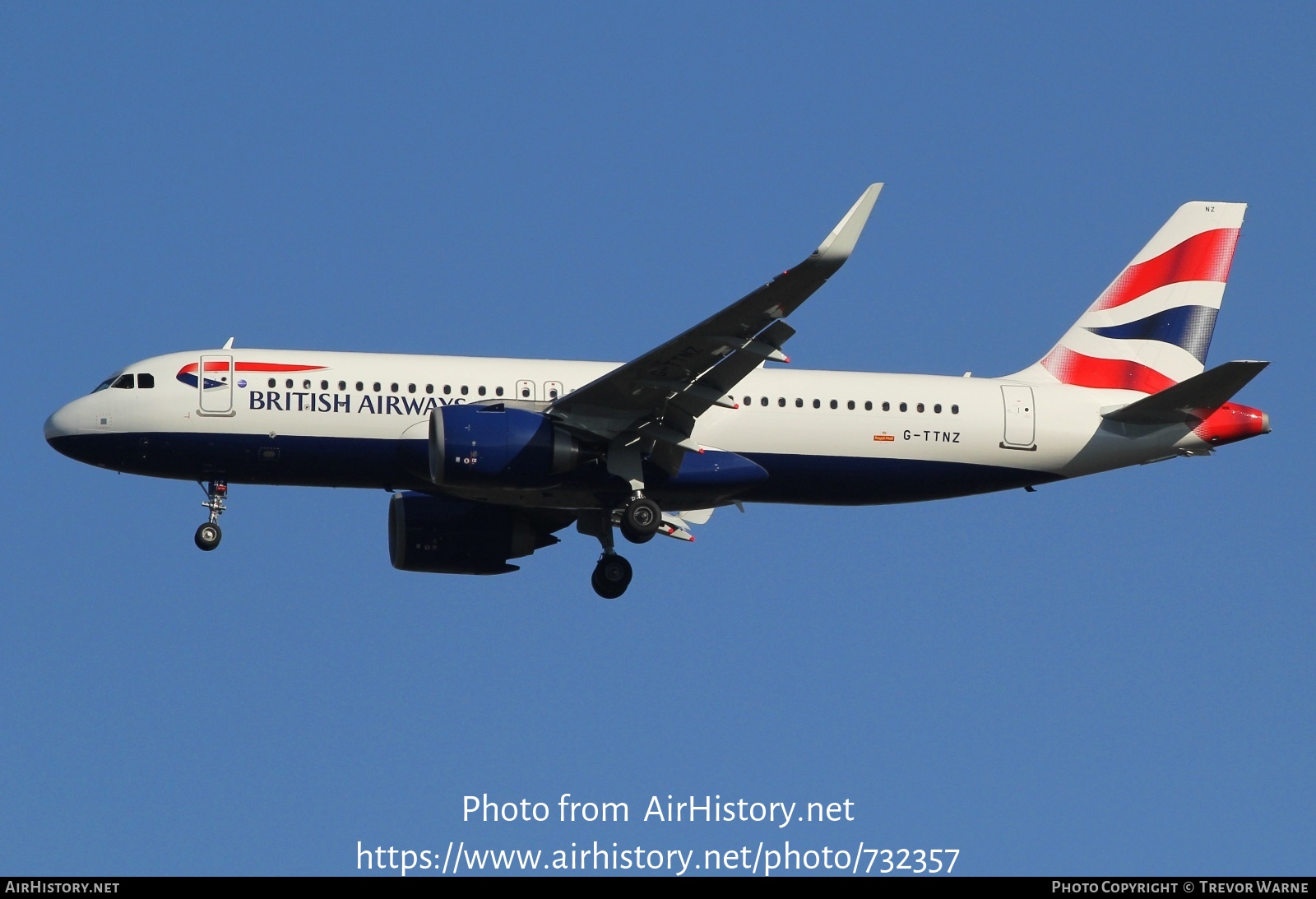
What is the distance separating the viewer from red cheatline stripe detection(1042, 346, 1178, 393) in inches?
1710

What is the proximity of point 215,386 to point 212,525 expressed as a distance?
9.77 feet

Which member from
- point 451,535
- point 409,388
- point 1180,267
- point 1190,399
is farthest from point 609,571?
point 1180,267

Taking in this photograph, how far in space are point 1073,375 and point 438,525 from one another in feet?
47.0

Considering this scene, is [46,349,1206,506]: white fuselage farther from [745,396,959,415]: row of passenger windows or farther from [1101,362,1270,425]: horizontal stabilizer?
[1101,362,1270,425]: horizontal stabilizer

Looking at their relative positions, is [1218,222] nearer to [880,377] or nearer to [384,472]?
[880,377]

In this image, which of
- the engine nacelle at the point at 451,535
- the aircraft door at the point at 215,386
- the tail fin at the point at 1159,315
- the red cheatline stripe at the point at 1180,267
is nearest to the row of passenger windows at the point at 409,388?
the aircraft door at the point at 215,386

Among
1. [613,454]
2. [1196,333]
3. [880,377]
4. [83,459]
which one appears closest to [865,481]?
[880,377]

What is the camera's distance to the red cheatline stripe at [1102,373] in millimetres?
43438

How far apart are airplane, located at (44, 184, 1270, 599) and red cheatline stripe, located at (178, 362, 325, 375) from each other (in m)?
0.05

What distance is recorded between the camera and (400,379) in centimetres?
3972

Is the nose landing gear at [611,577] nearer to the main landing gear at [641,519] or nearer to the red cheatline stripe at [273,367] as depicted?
the main landing gear at [641,519]

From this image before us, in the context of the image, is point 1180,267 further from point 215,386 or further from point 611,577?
point 215,386

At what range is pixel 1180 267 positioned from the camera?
45.2 meters

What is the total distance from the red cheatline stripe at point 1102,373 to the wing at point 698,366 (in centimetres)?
926
